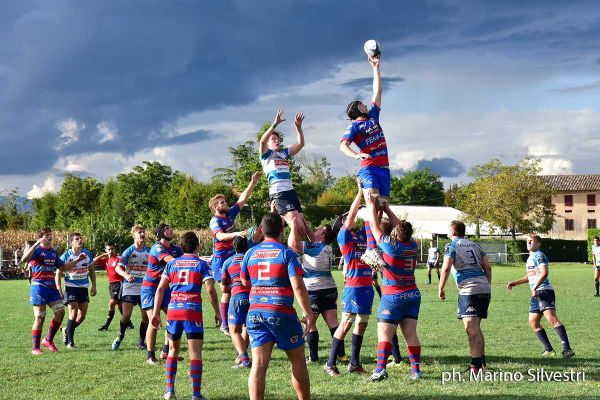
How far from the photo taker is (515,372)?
34.7ft

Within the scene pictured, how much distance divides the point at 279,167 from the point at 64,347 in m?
6.70

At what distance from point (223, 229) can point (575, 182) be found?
108217 mm

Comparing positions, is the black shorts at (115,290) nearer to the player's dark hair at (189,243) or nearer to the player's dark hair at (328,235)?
the player's dark hair at (328,235)

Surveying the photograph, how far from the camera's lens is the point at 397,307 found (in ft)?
32.0

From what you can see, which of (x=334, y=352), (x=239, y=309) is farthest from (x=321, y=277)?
(x=239, y=309)

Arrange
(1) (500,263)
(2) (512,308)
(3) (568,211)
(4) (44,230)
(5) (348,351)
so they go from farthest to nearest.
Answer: (3) (568,211)
(1) (500,263)
(2) (512,308)
(4) (44,230)
(5) (348,351)

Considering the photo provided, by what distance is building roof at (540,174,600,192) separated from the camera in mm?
108562

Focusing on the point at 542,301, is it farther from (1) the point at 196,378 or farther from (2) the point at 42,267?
(2) the point at 42,267

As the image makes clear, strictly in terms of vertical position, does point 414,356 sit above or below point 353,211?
below

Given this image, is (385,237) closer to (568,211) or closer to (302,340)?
(302,340)

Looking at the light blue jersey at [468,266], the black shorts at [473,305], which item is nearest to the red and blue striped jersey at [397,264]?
the light blue jersey at [468,266]

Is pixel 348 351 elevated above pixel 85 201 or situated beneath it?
situated beneath

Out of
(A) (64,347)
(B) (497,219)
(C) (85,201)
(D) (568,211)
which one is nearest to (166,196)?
(C) (85,201)

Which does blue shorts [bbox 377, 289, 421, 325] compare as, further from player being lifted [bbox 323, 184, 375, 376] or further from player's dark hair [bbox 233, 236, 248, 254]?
player's dark hair [bbox 233, 236, 248, 254]
